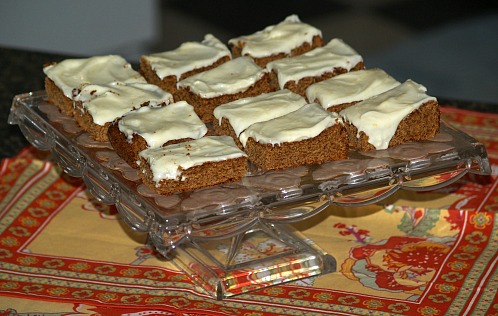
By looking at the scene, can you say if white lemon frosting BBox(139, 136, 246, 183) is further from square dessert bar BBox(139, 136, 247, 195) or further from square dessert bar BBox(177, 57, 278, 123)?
square dessert bar BBox(177, 57, 278, 123)

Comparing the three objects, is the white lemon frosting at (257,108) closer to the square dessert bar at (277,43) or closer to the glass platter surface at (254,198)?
the glass platter surface at (254,198)

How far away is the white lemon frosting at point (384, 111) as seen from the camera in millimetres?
2297

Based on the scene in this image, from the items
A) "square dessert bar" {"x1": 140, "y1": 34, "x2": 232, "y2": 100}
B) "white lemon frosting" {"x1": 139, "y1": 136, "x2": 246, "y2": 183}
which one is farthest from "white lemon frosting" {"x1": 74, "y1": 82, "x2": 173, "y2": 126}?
"white lemon frosting" {"x1": 139, "y1": 136, "x2": 246, "y2": 183}

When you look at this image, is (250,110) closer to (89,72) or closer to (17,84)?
(89,72)

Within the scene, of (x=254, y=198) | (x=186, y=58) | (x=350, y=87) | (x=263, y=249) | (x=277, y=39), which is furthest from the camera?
(x=277, y=39)

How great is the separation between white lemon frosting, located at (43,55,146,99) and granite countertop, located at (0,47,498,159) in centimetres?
35

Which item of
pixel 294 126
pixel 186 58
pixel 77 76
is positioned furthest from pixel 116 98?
pixel 294 126

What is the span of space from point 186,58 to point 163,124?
0.46 m

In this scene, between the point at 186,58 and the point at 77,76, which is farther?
the point at 186,58

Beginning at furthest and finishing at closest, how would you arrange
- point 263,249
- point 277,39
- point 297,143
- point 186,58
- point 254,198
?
point 277,39
point 186,58
point 263,249
point 297,143
point 254,198

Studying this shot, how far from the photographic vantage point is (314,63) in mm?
2660

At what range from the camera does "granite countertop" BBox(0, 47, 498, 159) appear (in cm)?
293

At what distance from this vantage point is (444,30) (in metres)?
7.11

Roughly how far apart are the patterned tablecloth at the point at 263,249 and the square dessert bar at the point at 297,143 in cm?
25
